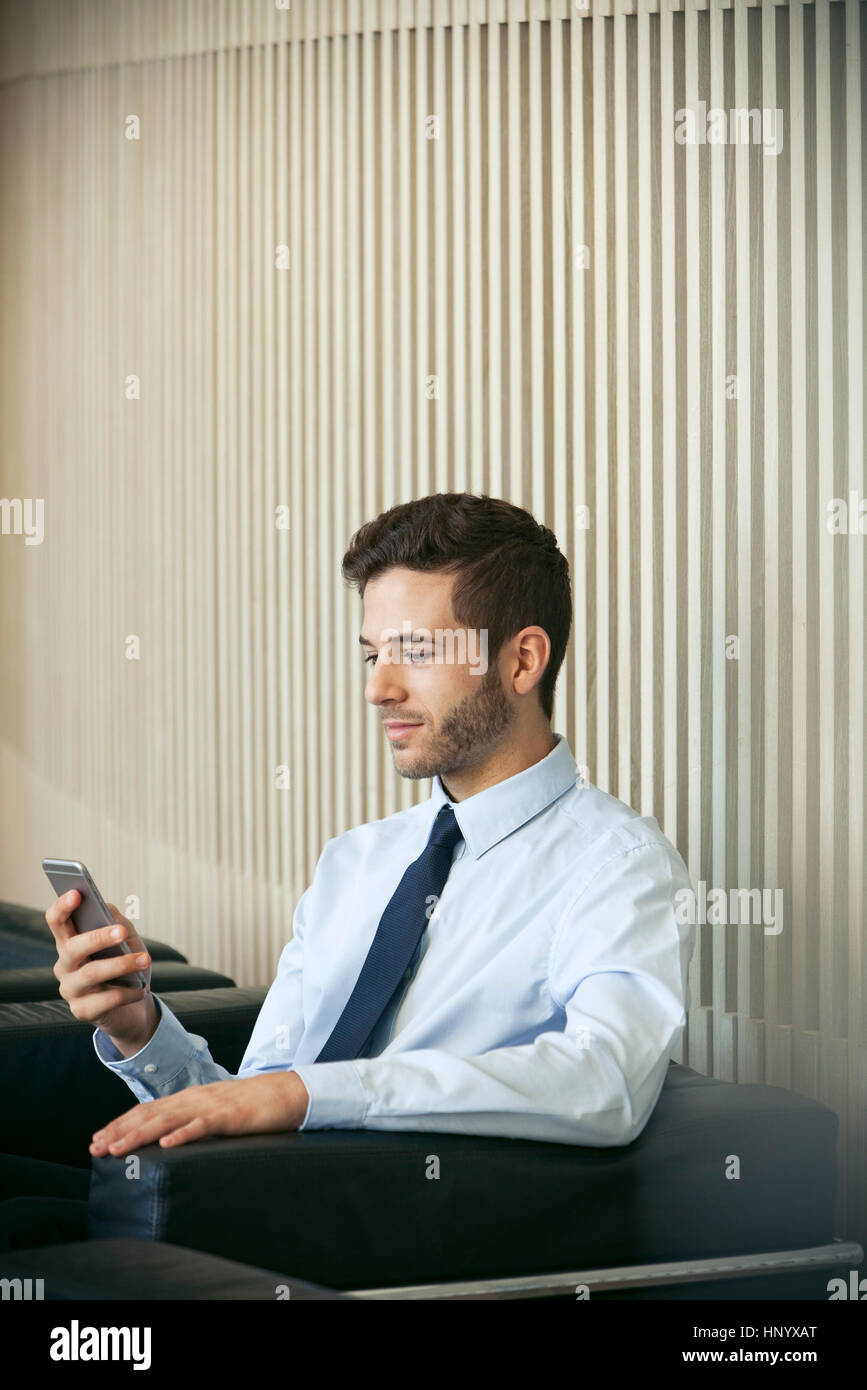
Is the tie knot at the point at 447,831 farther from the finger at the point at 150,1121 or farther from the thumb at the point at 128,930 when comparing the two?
the finger at the point at 150,1121

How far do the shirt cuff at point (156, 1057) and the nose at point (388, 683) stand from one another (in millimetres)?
486

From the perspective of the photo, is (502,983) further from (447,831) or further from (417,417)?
(417,417)

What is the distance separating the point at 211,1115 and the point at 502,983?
438 millimetres

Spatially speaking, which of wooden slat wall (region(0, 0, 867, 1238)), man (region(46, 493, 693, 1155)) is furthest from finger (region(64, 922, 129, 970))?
wooden slat wall (region(0, 0, 867, 1238))

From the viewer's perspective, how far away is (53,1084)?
2.22m

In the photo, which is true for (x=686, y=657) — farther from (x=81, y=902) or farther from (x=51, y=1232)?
(x=51, y=1232)

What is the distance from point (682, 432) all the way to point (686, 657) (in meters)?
0.39

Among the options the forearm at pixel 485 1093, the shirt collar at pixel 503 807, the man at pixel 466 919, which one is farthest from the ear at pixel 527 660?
the forearm at pixel 485 1093

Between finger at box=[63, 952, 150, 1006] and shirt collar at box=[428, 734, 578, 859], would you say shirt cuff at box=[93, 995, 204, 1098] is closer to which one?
finger at box=[63, 952, 150, 1006]

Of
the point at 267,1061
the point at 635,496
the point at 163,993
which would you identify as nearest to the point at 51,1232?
the point at 267,1061

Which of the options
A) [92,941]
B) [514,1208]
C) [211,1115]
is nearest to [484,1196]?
[514,1208]

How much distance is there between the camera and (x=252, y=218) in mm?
3070

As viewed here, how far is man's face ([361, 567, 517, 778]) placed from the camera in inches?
72.8

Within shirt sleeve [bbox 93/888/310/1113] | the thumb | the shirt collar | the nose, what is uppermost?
the nose
